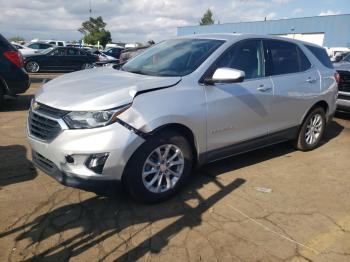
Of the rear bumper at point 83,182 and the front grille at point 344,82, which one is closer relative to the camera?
the rear bumper at point 83,182

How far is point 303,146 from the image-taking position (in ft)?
19.1

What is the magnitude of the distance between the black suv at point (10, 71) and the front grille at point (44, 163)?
4.61m

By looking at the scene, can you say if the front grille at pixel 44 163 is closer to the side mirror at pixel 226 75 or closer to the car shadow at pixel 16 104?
the side mirror at pixel 226 75

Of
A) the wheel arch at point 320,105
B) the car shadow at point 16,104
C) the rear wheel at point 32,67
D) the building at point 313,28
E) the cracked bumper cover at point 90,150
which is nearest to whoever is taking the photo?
the cracked bumper cover at point 90,150

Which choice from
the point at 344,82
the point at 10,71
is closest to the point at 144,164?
the point at 10,71

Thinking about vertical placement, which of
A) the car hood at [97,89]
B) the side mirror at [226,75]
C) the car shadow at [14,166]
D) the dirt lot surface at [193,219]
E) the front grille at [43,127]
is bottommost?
the dirt lot surface at [193,219]

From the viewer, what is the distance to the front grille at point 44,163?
139 inches

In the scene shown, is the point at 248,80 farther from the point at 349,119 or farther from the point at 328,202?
the point at 349,119

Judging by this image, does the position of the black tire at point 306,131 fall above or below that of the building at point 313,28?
below

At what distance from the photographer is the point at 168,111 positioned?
3.60 m

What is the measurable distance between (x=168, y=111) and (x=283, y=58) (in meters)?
2.41

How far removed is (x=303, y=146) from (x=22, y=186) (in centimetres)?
421

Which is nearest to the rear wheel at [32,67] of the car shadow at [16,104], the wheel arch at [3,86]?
the car shadow at [16,104]

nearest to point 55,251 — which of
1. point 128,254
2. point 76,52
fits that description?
point 128,254
